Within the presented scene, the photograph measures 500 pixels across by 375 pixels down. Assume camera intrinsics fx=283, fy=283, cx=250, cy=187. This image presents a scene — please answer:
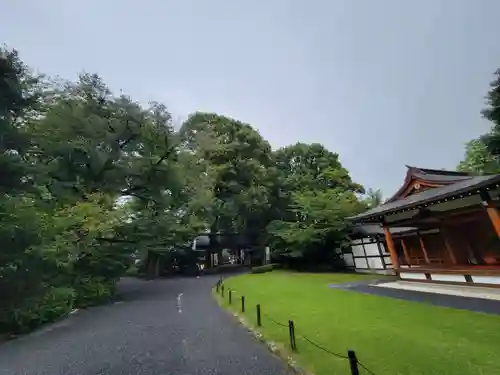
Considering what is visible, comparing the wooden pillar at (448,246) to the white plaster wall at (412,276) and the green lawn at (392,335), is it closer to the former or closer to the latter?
the white plaster wall at (412,276)

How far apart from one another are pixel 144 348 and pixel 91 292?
9832 millimetres

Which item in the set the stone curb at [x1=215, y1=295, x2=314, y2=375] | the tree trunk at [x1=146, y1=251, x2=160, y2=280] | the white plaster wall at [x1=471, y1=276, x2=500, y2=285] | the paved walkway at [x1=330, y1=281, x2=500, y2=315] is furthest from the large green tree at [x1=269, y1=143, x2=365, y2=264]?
the stone curb at [x1=215, y1=295, x2=314, y2=375]

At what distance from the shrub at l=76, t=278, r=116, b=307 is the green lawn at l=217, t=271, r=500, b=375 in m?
9.37

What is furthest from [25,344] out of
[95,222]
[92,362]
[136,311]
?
[95,222]

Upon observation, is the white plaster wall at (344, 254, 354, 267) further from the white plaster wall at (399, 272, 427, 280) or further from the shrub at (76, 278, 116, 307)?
the shrub at (76, 278, 116, 307)

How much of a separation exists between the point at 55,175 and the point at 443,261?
2166 cm

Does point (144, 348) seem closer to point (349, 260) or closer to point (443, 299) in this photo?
point (443, 299)

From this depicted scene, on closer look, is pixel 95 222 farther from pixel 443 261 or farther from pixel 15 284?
pixel 443 261

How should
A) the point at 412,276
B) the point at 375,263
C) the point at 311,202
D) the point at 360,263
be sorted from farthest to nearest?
the point at 311,202 → the point at 360,263 → the point at 375,263 → the point at 412,276

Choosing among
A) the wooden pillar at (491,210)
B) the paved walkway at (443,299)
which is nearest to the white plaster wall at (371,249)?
the paved walkway at (443,299)

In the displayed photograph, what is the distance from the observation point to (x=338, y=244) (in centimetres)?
2403

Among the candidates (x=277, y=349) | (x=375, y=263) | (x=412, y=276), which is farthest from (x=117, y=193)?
(x=375, y=263)

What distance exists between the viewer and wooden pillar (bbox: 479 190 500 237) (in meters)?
9.77

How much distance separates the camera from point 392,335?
6.04m
